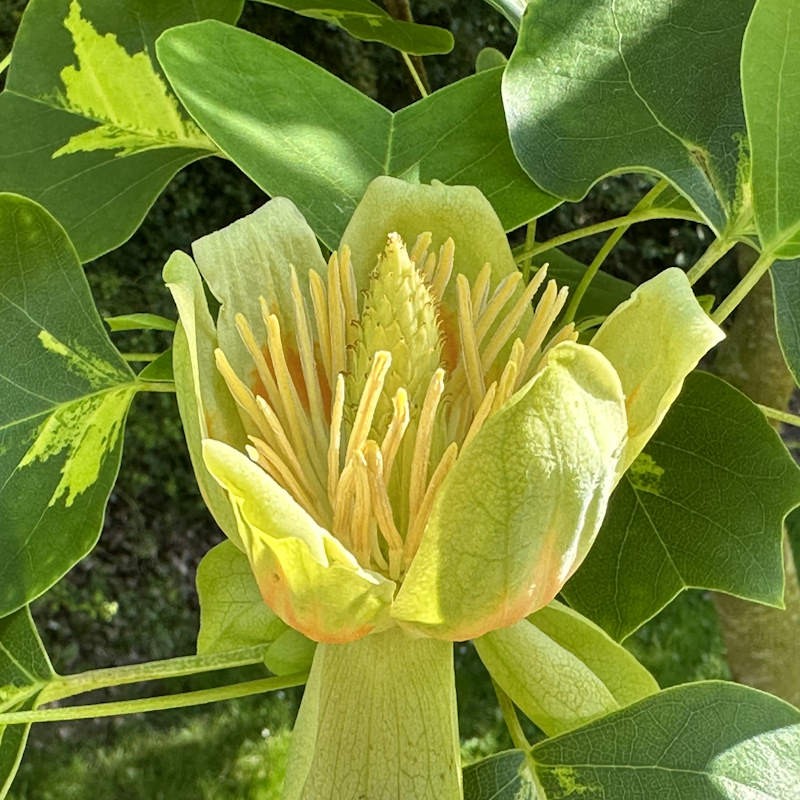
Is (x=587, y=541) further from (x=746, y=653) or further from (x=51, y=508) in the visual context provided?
(x=746, y=653)

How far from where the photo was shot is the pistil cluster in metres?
0.45

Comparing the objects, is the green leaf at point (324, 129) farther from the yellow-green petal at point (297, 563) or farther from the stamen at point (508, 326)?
the yellow-green petal at point (297, 563)

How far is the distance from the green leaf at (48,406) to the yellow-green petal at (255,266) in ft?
0.44

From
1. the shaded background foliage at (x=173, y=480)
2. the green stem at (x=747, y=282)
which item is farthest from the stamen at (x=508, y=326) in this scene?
the shaded background foliage at (x=173, y=480)

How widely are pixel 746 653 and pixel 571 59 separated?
0.71m

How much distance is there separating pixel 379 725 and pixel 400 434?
0.40ft

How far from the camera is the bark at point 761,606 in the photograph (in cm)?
100

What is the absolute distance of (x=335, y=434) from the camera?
448mm

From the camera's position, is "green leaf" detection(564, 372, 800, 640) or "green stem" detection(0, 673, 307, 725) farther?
A: "green leaf" detection(564, 372, 800, 640)

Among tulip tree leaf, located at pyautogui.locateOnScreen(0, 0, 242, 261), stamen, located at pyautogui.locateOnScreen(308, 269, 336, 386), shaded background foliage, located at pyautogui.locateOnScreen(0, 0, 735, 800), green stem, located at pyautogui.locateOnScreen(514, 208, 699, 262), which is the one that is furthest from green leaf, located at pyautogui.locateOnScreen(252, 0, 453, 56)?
shaded background foliage, located at pyautogui.locateOnScreen(0, 0, 735, 800)

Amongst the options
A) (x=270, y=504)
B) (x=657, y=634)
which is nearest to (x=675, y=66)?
(x=270, y=504)

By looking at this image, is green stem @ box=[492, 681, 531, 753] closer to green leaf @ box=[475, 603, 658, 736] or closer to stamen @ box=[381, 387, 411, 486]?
green leaf @ box=[475, 603, 658, 736]

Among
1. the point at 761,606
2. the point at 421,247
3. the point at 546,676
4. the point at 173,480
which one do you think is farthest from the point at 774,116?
the point at 173,480

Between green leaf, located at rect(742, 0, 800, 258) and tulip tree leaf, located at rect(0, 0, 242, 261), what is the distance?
381 millimetres
